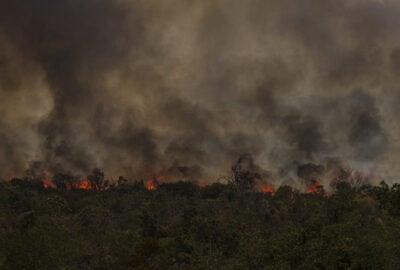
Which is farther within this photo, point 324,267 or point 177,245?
point 177,245

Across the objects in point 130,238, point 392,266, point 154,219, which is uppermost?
point 154,219

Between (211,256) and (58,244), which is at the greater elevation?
(58,244)

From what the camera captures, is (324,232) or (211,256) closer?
(211,256)

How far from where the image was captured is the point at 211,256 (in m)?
47.5

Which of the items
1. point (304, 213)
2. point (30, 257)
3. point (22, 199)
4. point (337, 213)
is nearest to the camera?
point (30, 257)

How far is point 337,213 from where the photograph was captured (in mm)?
81500

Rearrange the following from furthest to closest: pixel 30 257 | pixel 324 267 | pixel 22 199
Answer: pixel 22 199, pixel 30 257, pixel 324 267

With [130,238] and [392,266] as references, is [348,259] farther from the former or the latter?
[130,238]

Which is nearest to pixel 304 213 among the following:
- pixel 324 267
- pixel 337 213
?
pixel 337 213

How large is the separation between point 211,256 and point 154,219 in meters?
39.9

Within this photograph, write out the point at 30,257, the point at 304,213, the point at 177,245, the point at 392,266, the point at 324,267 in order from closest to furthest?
the point at 392,266 < the point at 324,267 < the point at 30,257 < the point at 177,245 < the point at 304,213

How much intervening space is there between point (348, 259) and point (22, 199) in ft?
294

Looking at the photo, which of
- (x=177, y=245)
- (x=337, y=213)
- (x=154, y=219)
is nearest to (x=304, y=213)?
(x=337, y=213)

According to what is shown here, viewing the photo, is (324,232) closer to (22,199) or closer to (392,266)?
(392,266)
